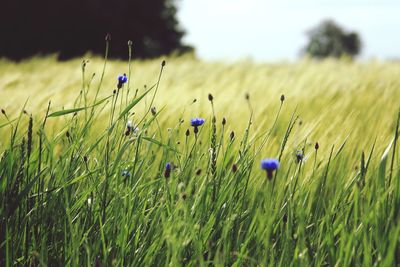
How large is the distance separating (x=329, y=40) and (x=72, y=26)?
94.1ft

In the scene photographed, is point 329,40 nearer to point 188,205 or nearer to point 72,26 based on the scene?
point 72,26

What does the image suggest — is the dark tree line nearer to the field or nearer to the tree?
the field

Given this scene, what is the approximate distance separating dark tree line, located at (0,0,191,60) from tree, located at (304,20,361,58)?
24.6 m

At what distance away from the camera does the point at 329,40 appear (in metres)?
36.6

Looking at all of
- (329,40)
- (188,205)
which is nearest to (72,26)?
(188,205)

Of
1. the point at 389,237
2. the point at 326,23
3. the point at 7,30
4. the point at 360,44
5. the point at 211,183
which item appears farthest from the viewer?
the point at 360,44

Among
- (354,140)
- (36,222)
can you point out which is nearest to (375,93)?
(354,140)

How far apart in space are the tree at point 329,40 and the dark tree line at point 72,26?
24555 millimetres

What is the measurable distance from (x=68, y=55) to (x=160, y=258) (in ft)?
34.4

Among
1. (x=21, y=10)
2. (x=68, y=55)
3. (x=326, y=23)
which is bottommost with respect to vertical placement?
(x=68, y=55)

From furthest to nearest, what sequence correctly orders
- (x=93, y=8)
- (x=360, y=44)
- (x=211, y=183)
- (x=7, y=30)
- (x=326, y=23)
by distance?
(x=360, y=44) < (x=326, y=23) < (x=93, y=8) < (x=7, y=30) < (x=211, y=183)

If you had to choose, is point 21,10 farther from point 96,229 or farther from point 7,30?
point 96,229

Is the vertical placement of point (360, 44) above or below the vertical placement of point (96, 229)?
above

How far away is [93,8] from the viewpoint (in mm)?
10781
